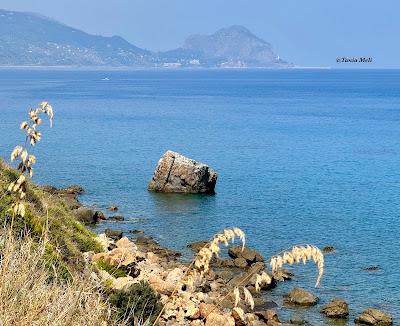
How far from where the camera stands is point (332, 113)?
5719 inches

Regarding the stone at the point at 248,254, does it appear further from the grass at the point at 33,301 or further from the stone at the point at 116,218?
the grass at the point at 33,301

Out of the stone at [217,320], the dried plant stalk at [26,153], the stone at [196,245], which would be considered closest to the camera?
the dried plant stalk at [26,153]

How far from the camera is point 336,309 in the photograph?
2973 centimetres

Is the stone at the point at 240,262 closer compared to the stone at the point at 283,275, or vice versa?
the stone at the point at 283,275

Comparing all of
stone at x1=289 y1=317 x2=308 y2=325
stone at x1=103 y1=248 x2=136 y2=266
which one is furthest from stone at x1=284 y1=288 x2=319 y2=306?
stone at x1=103 y1=248 x2=136 y2=266

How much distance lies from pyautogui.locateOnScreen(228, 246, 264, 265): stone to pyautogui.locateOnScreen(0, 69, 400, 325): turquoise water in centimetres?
161

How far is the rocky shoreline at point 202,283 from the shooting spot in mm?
23781

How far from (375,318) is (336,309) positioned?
71.6 inches

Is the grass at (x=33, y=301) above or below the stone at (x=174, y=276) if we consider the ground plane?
above

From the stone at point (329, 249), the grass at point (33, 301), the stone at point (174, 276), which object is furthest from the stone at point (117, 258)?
the stone at point (329, 249)

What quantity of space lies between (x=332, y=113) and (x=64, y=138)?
2813 inches

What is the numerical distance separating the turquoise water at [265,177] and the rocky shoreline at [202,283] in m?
0.96

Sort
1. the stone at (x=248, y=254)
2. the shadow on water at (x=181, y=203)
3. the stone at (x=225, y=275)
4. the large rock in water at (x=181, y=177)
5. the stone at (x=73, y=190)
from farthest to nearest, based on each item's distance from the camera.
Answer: the large rock in water at (x=181, y=177) → the stone at (x=73, y=190) → the shadow on water at (x=181, y=203) → the stone at (x=248, y=254) → the stone at (x=225, y=275)

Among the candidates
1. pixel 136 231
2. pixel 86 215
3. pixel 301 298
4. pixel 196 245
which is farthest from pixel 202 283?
pixel 86 215
